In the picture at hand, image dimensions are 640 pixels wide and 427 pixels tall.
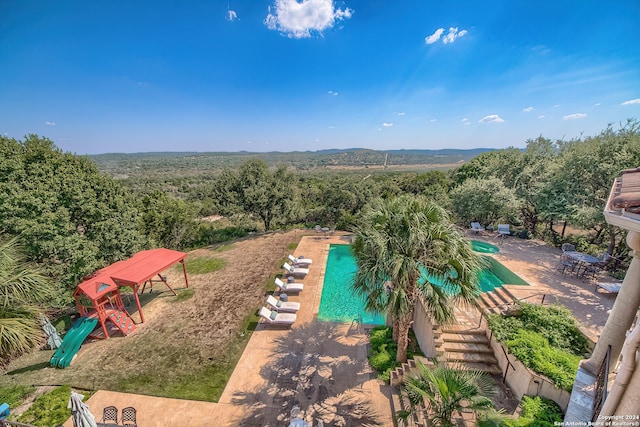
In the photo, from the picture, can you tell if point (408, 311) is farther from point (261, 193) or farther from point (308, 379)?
point (261, 193)

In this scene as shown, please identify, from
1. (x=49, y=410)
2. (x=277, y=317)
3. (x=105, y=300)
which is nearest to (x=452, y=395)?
(x=277, y=317)

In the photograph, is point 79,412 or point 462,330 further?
point 462,330

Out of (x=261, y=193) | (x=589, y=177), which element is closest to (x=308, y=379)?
(x=261, y=193)

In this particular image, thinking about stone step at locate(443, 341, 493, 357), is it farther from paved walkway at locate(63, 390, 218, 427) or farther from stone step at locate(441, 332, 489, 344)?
paved walkway at locate(63, 390, 218, 427)

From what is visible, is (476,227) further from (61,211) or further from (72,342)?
(61,211)

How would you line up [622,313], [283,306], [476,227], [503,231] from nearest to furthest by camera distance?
1. [622,313]
2. [283,306]
3. [503,231]
4. [476,227]

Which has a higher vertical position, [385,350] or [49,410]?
[385,350]

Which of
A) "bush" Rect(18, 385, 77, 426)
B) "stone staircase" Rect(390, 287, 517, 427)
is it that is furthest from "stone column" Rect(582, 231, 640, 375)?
"bush" Rect(18, 385, 77, 426)
